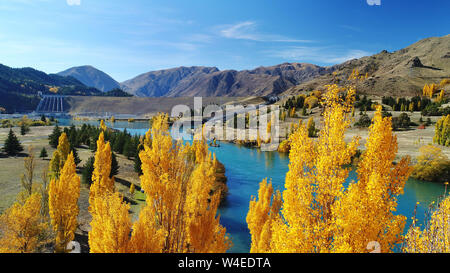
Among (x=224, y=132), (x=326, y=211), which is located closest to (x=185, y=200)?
(x=326, y=211)

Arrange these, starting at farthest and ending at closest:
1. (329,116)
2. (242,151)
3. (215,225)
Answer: (242,151) → (215,225) → (329,116)

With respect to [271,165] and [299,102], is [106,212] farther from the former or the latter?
[299,102]

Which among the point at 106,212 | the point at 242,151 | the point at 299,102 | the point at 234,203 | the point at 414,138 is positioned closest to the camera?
the point at 106,212

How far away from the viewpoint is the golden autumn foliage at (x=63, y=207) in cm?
1838

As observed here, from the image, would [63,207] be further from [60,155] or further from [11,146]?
[11,146]

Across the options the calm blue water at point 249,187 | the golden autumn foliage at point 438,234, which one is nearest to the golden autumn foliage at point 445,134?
the calm blue water at point 249,187

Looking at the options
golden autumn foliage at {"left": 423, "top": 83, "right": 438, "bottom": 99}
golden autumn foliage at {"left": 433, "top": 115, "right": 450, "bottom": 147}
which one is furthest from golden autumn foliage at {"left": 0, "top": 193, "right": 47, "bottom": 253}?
golden autumn foliage at {"left": 423, "top": 83, "right": 438, "bottom": 99}

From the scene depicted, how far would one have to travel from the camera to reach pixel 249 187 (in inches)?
1789

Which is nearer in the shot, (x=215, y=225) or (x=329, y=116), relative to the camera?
(x=329, y=116)

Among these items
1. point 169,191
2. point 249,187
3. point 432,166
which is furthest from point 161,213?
point 432,166

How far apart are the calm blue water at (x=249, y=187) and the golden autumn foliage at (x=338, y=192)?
61.0 feet

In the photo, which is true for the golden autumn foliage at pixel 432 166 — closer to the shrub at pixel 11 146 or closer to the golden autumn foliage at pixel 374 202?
the golden autumn foliage at pixel 374 202

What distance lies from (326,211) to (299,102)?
12054 centimetres

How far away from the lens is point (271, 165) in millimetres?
60875
